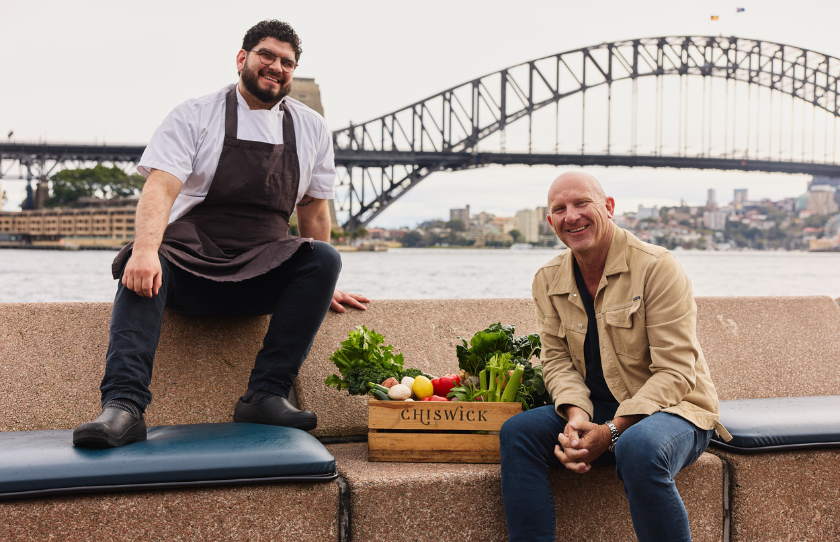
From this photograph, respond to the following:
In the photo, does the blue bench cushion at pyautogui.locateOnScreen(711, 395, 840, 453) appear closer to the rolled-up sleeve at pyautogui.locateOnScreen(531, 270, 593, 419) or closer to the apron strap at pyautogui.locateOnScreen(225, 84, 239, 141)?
the rolled-up sleeve at pyautogui.locateOnScreen(531, 270, 593, 419)

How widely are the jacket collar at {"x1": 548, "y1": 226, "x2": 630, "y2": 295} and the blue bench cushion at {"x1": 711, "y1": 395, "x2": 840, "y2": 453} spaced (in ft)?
1.98

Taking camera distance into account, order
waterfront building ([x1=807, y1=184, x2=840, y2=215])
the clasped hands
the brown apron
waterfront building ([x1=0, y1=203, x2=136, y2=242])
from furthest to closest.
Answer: waterfront building ([x1=807, y1=184, x2=840, y2=215]) → waterfront building ([x1=0, y1=203, x2=136, y2=242]) → the brown apron → the clasped hands

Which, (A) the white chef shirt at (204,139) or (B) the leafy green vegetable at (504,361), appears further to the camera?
(A) the white chef shirt at (204,139)

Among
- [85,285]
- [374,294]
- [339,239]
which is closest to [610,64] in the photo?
[339,239]

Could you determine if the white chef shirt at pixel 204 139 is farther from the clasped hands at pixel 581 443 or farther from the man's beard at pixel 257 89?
the clasped hands at pixel 581 443

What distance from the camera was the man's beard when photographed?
2241mm

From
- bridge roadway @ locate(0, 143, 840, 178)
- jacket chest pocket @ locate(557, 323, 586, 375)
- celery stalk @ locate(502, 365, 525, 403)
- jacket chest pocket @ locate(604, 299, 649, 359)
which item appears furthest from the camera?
bridge roadway @ locate(0, 143, 840, 178)

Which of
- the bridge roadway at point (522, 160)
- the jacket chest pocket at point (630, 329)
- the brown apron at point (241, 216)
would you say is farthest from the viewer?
the bridge roadway at point (522, 160)

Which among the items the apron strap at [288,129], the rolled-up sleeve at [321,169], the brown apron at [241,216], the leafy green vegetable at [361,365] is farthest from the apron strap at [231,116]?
the leafy green vegetable at [361,365]

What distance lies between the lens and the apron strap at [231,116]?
225 cm

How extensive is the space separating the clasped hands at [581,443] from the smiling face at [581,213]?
45cm

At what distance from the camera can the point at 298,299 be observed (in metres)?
2.11

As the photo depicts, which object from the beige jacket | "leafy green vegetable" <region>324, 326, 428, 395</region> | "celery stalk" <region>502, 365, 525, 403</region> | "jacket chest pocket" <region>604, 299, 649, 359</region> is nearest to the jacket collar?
the beige jacket

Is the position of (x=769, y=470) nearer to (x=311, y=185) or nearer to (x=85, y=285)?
(x=311, y=185)
